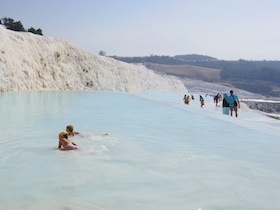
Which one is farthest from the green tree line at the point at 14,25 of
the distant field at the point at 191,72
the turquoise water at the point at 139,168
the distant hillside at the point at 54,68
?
the distant field at the point at 191,72

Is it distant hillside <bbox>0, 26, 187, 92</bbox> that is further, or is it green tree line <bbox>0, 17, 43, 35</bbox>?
green tree line <bbox>0, 17, 43, 35</bbox>

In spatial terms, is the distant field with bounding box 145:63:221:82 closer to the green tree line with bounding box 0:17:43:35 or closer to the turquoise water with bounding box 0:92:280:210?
the green tree line with bounding box 0:17:43:35

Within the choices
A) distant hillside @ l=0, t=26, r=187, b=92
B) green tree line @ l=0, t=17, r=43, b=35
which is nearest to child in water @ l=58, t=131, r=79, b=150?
distant hillside @ l=0, t=26, r=187, b=92

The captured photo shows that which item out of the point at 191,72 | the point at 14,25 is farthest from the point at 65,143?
the point at 191,72

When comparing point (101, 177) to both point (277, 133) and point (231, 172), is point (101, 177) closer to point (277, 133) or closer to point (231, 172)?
point (231, 172)

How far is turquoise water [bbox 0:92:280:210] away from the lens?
14.9ft

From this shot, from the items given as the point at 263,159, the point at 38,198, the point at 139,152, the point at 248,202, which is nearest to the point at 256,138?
the point at 263,159

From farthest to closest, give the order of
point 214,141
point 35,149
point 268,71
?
point 268,71 < point 214,141 < point 35,149

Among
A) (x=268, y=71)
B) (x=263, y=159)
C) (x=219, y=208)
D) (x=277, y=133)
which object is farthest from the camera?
(x=268, y=71)

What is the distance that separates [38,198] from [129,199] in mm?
1112

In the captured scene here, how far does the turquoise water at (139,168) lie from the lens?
4555mm

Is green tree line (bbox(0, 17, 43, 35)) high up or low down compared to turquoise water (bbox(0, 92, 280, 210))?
up

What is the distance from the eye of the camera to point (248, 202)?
15.0 ft

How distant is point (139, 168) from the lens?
20.5ft
